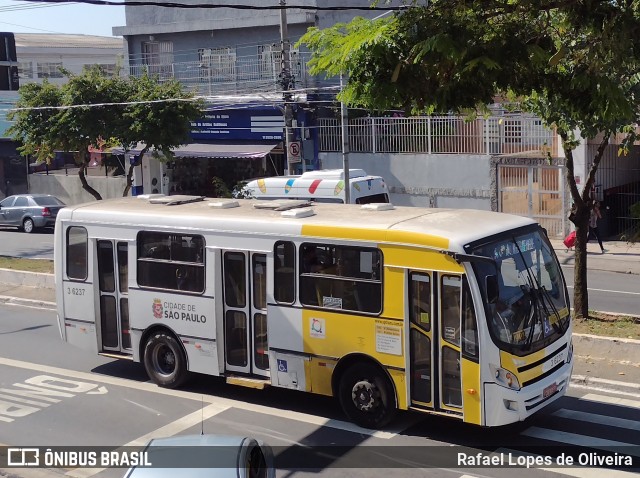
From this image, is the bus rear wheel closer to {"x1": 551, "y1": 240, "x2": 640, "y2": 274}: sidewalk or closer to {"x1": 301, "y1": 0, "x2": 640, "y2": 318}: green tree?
{"x1": 301, "y1": 0, "x2": 640, "y2": 318}: green tree

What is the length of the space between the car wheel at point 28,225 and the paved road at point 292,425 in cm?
2096

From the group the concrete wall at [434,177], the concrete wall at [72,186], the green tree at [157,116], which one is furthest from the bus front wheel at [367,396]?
the concrete wall at [72,186]

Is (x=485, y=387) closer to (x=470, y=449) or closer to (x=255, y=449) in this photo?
(x=470, y=449)

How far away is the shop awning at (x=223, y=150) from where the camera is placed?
113 ft

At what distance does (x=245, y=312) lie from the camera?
38.7ft

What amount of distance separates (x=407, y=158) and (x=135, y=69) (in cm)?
1419

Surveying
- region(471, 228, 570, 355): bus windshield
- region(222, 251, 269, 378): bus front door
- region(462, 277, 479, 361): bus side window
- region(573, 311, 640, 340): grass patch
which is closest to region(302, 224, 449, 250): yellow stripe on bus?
region(471, 228, 570, 355): bus windshield

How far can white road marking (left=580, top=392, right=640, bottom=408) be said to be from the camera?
37.5 ft

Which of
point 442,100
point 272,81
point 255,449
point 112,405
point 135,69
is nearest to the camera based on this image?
point 255,449

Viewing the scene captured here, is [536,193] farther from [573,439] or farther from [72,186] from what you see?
[72,186]

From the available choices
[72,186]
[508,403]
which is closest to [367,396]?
[508,403]

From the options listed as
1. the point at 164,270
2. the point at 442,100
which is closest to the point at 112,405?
the point at 164,270

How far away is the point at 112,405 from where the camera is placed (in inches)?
479

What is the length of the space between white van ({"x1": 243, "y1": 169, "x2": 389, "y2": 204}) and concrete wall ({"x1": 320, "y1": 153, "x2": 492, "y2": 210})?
6661 millimetres
